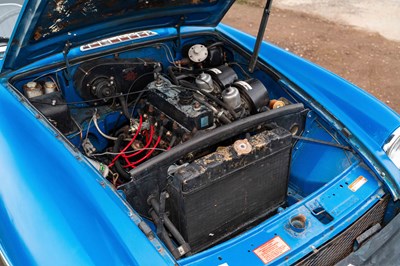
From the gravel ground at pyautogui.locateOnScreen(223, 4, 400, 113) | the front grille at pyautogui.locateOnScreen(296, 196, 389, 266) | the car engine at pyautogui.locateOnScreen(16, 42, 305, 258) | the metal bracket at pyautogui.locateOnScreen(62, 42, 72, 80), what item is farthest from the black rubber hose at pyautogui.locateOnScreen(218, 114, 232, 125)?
the gravel ground at pyautogui.locateOnScreen(223, 4, 400, 113)

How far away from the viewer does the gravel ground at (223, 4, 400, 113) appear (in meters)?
4.58

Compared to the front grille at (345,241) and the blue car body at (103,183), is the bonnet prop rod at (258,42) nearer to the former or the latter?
the blue car body at (103,183)

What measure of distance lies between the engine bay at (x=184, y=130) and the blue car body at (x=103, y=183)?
11 cm

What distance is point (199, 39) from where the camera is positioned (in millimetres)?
2693

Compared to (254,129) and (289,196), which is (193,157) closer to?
(254,129)

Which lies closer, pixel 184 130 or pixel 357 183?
pixel 357 183

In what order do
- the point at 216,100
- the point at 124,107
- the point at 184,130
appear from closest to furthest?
the point at 184,130 → the point at 216,100 → the point at 124,107

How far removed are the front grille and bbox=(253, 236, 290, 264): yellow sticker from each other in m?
0.08

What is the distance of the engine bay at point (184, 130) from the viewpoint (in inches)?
66.6

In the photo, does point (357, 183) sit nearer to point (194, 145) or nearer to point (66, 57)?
point (194, 145)

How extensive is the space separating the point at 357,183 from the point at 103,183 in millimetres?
1102

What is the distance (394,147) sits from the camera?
200 cm

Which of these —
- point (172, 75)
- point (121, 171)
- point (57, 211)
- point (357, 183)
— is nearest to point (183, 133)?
point (121, 171)

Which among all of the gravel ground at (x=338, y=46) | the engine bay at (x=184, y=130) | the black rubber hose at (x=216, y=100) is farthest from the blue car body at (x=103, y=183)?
the gravel ground at (x=338, y=46)
